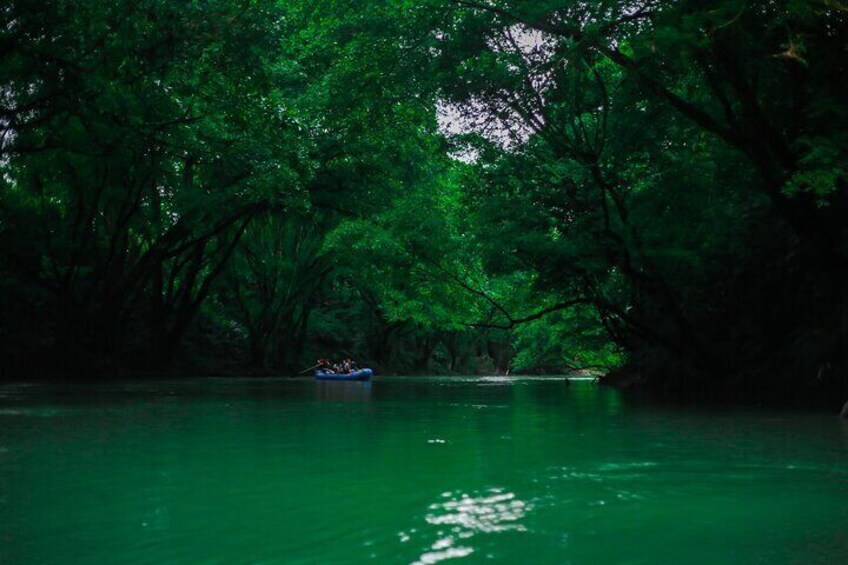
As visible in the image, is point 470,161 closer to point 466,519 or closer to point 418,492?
point 418,492

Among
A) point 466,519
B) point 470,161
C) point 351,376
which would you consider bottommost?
point 466,519

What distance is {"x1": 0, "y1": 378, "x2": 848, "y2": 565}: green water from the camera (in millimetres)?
4051

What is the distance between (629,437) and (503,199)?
34.5ft

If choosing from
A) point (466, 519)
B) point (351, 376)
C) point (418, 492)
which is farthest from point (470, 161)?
point (466, 519)

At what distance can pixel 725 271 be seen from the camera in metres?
18.8

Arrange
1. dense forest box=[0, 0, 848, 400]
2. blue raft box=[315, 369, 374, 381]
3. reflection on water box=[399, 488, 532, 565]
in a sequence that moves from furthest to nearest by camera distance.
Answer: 1. blue raft box=[315, 369, 374, 381]
2. dense forest box=[0, 0, 848, 400]
3. reflection on water box=[399, 488, 532, 565]

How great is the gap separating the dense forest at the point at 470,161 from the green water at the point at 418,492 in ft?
15.1

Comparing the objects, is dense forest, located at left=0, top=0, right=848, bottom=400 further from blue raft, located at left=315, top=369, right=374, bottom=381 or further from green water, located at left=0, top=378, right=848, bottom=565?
green water, located at left=0, top=378, right=848, bottom=565

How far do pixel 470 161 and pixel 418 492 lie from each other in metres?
15.7

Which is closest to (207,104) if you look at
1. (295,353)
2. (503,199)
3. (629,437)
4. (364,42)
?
(364,42)

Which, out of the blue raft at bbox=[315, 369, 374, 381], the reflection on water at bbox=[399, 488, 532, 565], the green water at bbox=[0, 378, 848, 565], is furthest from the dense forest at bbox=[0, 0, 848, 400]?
the reflection on water at bbox=[399, 488, 532, 565]

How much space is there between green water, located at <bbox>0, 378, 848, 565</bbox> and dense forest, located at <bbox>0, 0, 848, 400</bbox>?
15.1ft

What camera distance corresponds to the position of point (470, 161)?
67.4 feet

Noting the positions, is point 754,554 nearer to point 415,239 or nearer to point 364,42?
point 364,42
